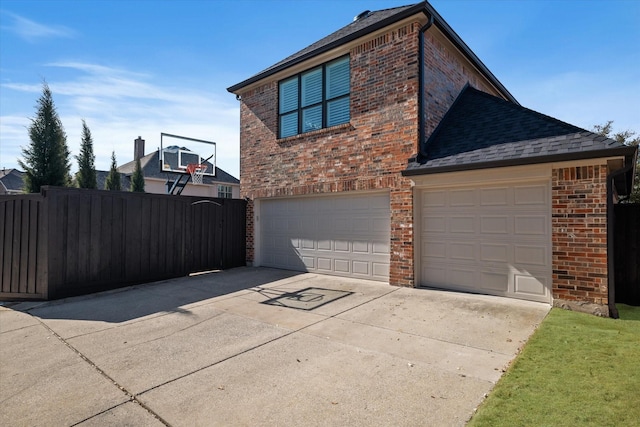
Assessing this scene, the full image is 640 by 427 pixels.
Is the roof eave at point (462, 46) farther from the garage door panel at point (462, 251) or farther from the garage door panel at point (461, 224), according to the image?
the garage door panel at point (462, 251)

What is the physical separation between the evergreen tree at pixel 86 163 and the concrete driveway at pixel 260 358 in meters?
12.9

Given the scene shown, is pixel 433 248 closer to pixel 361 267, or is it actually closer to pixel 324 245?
pixel 361 267

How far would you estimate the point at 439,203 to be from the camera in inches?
279

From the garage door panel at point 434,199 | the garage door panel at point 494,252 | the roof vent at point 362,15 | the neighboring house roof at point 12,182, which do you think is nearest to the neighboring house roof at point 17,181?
the neighboring house roof at point 12,182

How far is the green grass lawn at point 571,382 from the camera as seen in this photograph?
99.0 inches

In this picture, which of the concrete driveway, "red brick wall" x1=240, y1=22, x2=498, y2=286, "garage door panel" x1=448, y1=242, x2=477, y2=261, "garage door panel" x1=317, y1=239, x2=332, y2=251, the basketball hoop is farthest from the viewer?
the basketball hoop

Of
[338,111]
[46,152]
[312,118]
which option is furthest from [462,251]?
[46,152]

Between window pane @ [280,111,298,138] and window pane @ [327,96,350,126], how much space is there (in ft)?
4.06

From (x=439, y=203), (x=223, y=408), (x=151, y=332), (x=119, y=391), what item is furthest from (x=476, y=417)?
(x=439, y=203)

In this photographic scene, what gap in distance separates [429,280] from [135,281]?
7.33 m

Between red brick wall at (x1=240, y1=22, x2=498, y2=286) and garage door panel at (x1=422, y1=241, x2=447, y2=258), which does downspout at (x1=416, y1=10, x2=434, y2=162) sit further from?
garage door panel at (x1=422, y1=241, x2=447, y2=258)

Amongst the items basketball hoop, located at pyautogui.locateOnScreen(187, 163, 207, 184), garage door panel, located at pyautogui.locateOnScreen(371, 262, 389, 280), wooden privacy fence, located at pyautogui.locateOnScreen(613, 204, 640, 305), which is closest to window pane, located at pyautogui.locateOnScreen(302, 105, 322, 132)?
garage door panel, located at pyautogui.locateOnScreen(371, 262, 389, 280)

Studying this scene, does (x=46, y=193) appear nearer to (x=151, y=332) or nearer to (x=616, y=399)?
(x=151, y=332)

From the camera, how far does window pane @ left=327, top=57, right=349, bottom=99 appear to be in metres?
8.67
